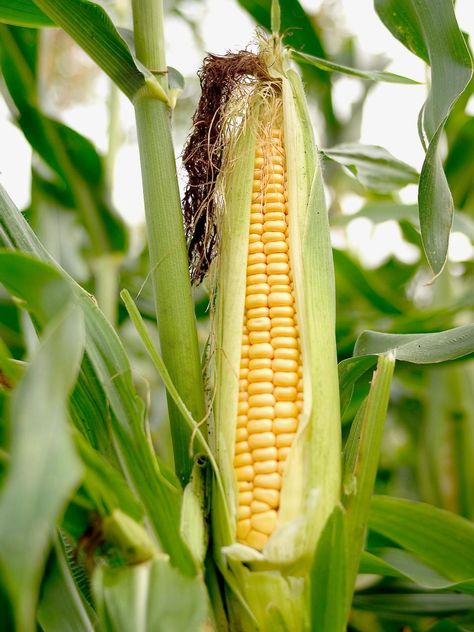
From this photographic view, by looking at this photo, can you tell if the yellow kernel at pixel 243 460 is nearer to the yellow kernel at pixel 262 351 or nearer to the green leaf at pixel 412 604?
the yellow kernel at pixel 262 351

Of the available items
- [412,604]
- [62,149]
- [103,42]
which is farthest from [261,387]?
[62,149]

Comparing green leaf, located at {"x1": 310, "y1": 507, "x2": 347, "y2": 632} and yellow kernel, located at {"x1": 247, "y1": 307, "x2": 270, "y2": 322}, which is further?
yellow kernel, located at {"x1": 247, "y1": 307, "x2": 270, "y2": 322}

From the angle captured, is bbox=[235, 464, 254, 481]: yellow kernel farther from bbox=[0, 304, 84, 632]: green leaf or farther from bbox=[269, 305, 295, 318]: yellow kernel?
bbox=[0, 304, 84, 632]: green leaf

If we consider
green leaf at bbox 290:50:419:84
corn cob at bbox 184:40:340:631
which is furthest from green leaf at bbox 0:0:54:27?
green leaf at bbox 290:50:419:84

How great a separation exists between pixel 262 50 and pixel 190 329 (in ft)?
1.34

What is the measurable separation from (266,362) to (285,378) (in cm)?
3

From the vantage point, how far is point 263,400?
744 mm

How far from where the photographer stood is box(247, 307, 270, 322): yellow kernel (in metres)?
0.79

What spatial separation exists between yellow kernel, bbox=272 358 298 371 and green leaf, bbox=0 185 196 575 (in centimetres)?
17

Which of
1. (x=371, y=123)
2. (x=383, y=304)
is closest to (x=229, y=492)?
(x=383, y=304)

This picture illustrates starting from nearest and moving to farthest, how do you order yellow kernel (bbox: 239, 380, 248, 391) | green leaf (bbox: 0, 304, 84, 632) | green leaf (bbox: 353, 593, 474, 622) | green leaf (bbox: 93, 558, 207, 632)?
green leaf (bbox: 0, 304, 84, 632)
green leaf (bbox: 93, 558, 207, 632)
yellow kernel (bbox: 239, 380, 248, 391)
green leaf (bbox: 353, 593, 474, 622)

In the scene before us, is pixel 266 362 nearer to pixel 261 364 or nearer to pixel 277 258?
pixel 261 364

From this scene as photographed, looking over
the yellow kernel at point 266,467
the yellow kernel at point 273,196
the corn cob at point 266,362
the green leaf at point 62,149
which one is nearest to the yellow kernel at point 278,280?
the corn cob at point 266,362

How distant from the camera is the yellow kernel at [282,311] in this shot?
0.79m
